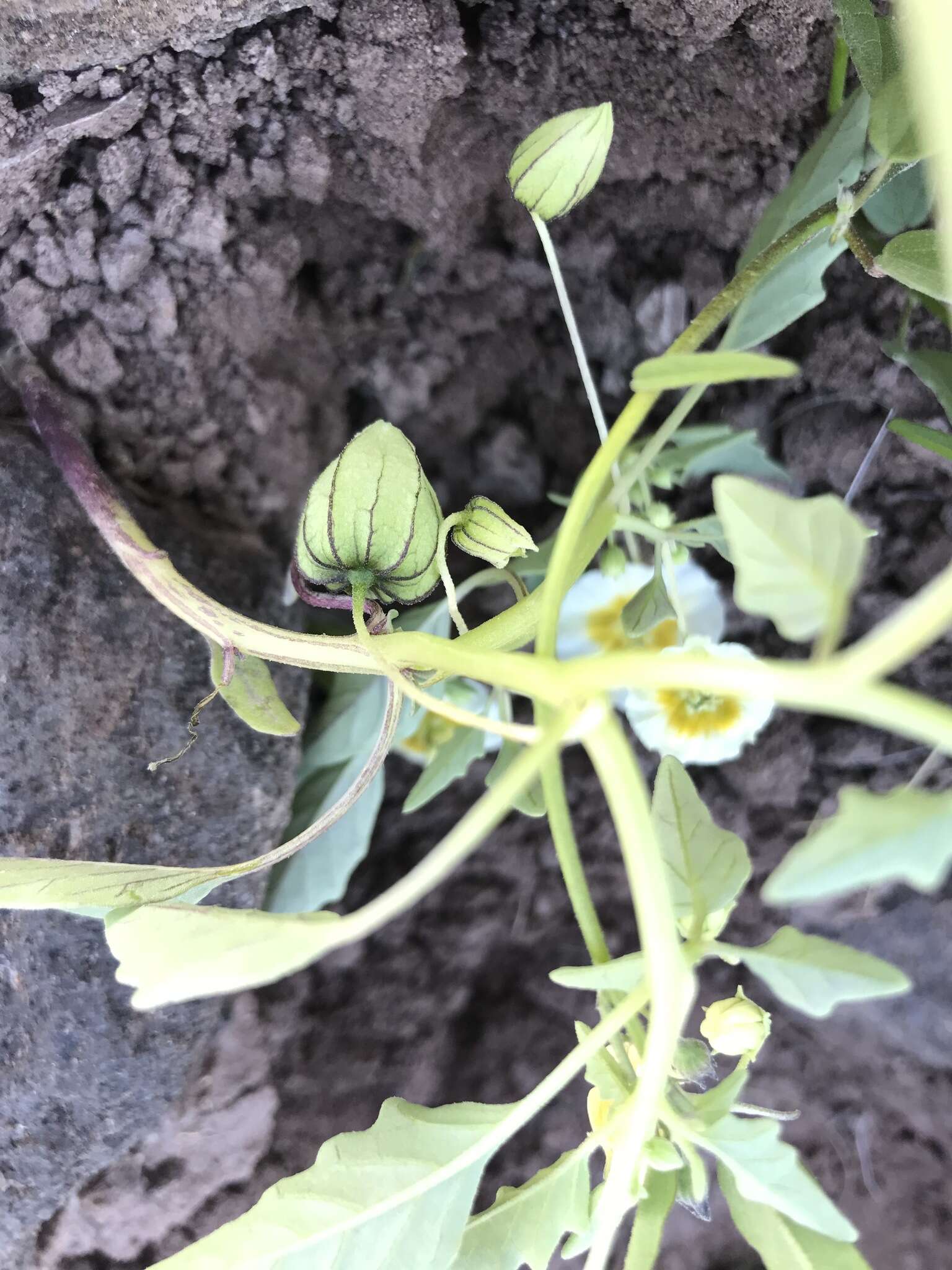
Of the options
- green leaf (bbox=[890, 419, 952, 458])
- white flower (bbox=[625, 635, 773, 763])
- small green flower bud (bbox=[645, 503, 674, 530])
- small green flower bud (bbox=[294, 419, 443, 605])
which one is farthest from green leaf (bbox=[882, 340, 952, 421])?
small green flower bud (bbox=[294, 419, 443, 605])

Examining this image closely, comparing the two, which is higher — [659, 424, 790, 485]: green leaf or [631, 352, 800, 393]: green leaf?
[631, 352, 800, 393]: green leaf

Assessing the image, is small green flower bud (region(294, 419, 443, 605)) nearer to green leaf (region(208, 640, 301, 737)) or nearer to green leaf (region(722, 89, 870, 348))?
green leaf (region(208, 640, 301, 737))

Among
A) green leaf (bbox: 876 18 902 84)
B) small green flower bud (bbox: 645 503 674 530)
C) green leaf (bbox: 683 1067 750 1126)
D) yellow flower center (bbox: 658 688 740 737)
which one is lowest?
yellow flower center (bbox: 658 688 740 737)

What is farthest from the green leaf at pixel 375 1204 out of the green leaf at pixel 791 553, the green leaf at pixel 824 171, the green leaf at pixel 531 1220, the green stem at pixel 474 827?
the green leaf at pixel 824 171

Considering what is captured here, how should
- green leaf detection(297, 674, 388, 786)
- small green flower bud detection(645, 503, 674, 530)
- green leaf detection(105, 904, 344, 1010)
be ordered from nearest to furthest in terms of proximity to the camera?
green leaf detection(105, 904, 344, 1010)
small green flower bud detection(645, 503, 674, 530)
green leaf detection(297, 674, 388, 786)

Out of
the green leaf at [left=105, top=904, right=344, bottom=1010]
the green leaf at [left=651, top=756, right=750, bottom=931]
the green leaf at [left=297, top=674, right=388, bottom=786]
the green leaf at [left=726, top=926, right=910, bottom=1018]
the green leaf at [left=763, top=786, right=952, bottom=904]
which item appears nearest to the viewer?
the green leaf at [left=763, top=786, right=952, bottom=904]

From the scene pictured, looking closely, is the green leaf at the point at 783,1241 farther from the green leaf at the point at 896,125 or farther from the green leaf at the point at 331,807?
the green leaf at the point at 896,125
